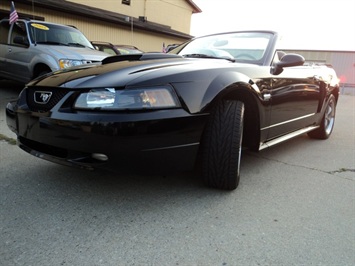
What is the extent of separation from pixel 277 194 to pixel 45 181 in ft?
6.46

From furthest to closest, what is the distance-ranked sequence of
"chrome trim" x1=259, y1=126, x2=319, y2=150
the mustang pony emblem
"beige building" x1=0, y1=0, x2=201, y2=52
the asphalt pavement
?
"beige building" x1=0, y1=0, x2=201, y2=52
"chrome trim" x1=259, y1=126, x2=319, y2=150
the mustang pony emblem
the asphalt pavement

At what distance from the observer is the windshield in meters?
6.25

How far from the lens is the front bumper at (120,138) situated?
1913 mm

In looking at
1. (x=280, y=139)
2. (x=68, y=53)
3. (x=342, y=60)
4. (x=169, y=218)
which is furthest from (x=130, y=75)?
(x=342, y=60)

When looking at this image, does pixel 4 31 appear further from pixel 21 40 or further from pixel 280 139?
pixel 280 139

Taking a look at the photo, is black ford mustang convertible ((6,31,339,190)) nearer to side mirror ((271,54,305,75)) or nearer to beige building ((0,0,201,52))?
side mirror ((271,54,305,75))

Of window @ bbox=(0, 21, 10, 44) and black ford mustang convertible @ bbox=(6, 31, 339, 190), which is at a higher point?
window @ bbox=(0, 21, 10, 44)

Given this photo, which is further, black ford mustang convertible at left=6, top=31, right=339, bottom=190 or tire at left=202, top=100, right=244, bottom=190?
tire at left=202, top=100, right=244, bottom=190

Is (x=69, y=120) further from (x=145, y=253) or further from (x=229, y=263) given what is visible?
(x=229, y=263)

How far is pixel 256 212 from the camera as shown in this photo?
228cm

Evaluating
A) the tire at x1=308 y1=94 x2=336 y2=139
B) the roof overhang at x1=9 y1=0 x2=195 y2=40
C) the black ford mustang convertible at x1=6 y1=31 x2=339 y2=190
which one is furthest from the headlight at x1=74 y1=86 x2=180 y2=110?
the roof overhang at x1=9 y1=0 x2=195 y2=40

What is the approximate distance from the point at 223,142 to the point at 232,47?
156 cm

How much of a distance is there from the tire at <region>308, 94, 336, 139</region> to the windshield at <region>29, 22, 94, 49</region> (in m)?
5.06

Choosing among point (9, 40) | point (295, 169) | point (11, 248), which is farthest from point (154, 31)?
point (11, 248)
